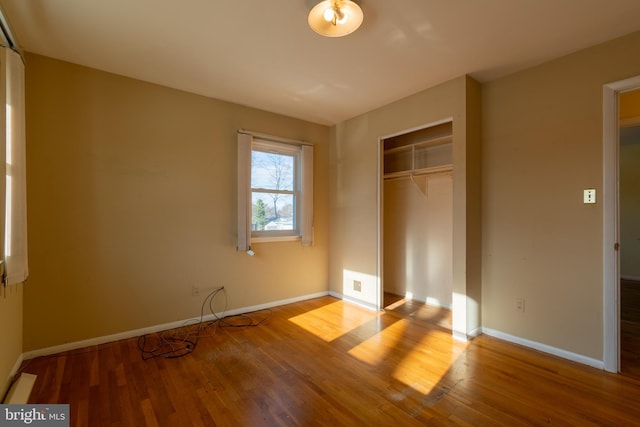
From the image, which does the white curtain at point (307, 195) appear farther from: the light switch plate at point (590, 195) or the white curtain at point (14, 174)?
the light switch plate at point (590, 195)

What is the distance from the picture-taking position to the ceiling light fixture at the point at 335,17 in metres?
1.83

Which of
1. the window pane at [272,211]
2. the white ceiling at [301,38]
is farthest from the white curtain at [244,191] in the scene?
the white ceiling at [301,38]

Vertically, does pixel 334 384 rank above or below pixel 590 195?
below

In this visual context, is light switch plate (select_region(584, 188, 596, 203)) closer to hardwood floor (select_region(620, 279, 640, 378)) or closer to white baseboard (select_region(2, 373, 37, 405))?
hardwood floor (select_region(620, 279, 640, 378))

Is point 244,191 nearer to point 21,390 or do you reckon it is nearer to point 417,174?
point 417,174

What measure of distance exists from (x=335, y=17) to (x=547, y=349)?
10.4 feet

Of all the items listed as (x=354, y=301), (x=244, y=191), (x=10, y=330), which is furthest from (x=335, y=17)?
(x=354, y=301)

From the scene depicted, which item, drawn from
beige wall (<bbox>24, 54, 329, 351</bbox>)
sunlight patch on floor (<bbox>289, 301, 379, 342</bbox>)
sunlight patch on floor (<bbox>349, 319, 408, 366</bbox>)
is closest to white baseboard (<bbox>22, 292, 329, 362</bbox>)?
beige wall (<bbox>24, 54, 329, 351</bbox>)

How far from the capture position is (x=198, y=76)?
2873 millimetres

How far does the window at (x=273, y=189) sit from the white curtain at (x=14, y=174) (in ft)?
6.01

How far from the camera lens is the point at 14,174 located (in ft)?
6.50

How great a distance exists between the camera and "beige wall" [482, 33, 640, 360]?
235cm

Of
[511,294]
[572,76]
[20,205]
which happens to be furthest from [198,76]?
[511,294]

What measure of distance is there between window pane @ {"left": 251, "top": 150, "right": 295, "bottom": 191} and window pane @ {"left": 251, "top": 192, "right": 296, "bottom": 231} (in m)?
0.13
